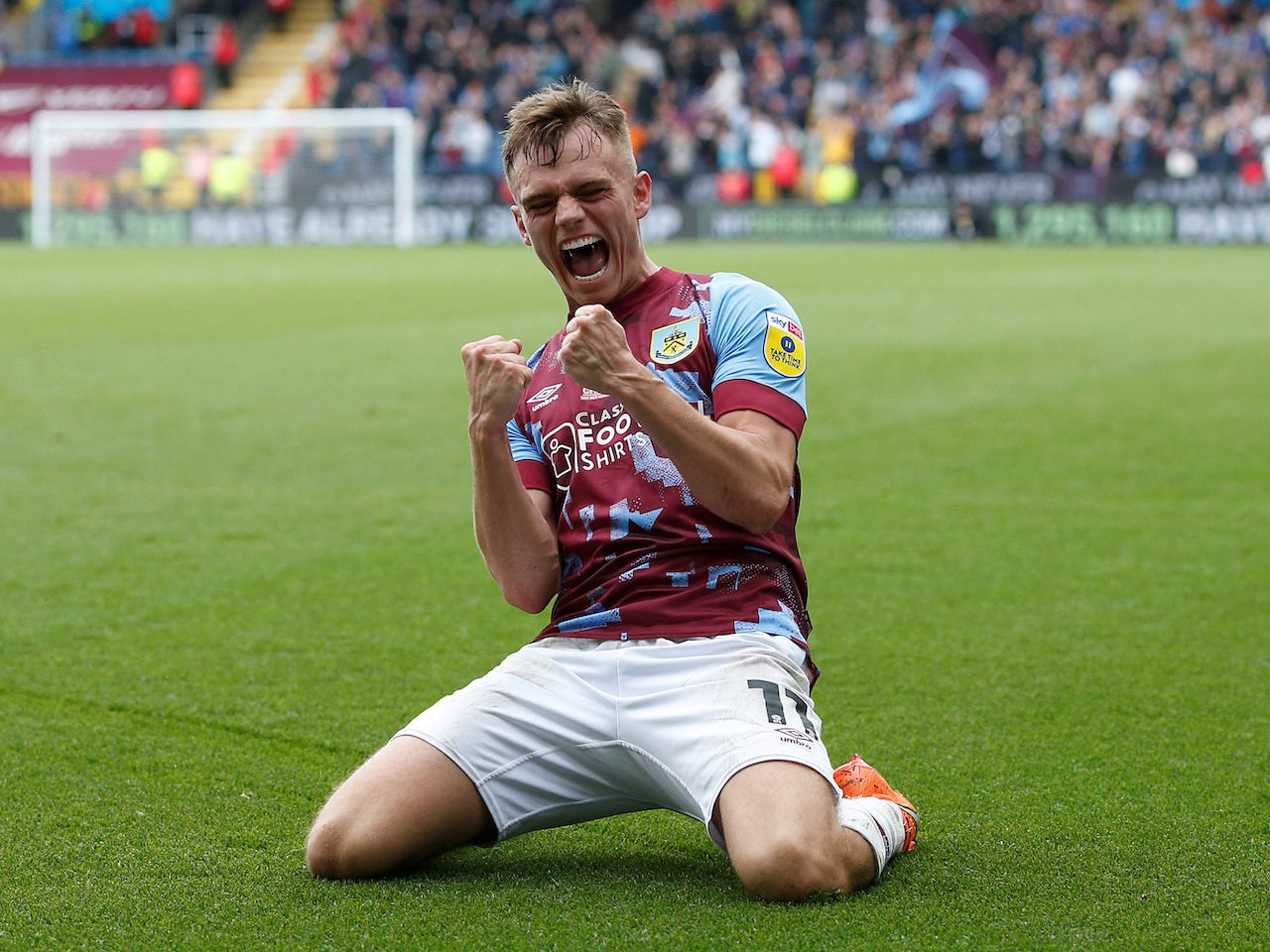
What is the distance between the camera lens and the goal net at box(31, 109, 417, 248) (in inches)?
1264

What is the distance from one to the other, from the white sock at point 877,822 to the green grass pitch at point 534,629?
64mm

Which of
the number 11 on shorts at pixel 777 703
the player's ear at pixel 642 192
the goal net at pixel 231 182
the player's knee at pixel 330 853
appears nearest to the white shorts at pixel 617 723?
the number 11 on shorts at pixel 777 703

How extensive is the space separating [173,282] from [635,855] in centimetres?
1919

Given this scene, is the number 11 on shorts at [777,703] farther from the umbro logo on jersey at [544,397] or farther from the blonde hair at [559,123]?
the blonde hair at [559,123]

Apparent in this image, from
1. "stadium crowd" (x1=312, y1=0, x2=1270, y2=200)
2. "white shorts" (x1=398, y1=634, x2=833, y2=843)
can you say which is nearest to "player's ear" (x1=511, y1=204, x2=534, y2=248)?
"white shorts" (x1=398, y1=634, x2=833, y2=843)

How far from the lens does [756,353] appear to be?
11.6ft

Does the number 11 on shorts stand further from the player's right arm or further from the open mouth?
the open mouth

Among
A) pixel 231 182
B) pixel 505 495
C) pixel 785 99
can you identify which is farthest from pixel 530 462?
pixel 785 99

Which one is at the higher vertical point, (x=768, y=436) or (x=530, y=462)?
(x=768, y=436)

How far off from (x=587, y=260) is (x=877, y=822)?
4.28 feet

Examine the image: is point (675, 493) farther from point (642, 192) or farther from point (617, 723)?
point (642, 192)

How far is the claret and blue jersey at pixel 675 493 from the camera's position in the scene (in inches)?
138

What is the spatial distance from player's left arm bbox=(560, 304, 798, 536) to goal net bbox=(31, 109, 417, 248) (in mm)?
29624

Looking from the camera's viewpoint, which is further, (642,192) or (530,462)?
(530,462)
